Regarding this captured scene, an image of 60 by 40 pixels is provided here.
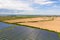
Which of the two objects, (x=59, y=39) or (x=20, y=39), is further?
(x=59, y=39)

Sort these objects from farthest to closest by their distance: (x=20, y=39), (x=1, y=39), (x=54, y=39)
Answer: (x=54, y=39), (x=20, y=39), (x=1, y=39)

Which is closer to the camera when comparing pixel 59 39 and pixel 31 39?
pixel 31 39

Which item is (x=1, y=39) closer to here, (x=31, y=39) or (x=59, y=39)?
(x=31, y=39)

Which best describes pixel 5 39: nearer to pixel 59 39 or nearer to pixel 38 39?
pixel 38 39

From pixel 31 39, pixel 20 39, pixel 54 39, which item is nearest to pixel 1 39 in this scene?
pixel 20 39

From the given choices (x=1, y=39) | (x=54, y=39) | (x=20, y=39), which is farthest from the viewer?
(x=54, y=39)

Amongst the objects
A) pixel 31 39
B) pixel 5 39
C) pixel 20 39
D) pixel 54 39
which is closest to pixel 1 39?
pixel 5 39

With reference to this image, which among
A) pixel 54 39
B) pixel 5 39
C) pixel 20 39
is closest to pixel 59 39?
pixel 54 39

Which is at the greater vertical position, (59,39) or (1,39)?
(1,39)

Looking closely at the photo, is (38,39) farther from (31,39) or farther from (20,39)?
(20,39)
